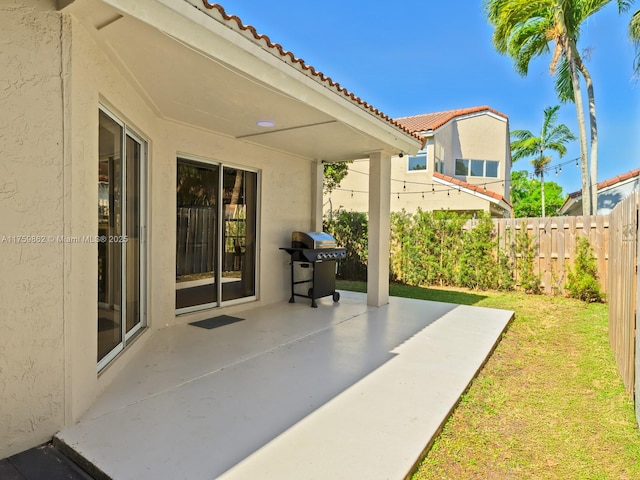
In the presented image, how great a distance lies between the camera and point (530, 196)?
46.0 metres

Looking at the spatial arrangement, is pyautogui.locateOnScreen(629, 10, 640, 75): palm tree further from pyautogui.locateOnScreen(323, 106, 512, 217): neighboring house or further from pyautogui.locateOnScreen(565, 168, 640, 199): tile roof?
pyautogui.locateOnScreen(323, 106, 512, 217): neighboring house

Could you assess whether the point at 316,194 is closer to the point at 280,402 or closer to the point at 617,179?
the point at 280,402

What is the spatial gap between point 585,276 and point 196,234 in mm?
9021

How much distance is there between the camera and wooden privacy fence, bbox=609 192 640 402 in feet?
12.1

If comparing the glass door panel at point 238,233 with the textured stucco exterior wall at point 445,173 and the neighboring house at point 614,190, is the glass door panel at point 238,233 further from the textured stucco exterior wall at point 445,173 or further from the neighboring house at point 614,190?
the neighboring house at point 614,190

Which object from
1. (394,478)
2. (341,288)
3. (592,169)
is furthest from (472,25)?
(394,478)

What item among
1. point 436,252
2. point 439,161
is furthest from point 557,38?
point 436,252

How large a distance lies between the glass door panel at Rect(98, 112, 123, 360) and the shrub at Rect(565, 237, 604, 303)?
9.92 m

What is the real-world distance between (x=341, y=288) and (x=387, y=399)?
7.14m

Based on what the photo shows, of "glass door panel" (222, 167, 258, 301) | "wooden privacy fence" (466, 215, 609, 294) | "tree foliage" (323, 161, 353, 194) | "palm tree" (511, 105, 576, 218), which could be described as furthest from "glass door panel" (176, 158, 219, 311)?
"palm tree" (511, 105, 576, 218)

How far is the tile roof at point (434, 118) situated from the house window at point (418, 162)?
1134 mm

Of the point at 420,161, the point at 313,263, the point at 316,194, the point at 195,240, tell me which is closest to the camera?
the point at 195,240

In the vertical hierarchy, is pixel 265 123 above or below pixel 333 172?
below

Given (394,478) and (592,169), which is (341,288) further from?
(592,169)
